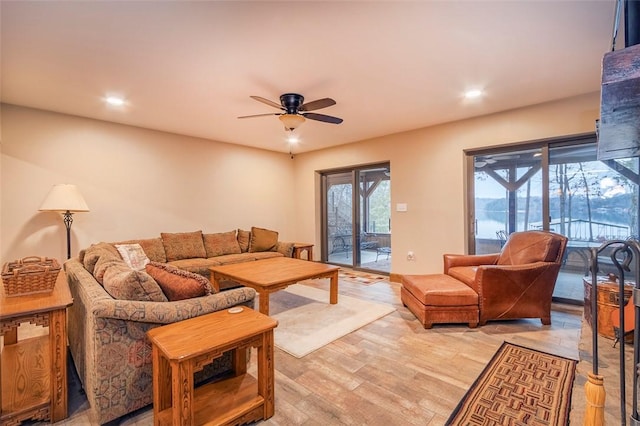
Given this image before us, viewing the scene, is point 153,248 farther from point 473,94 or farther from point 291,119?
point 473,94

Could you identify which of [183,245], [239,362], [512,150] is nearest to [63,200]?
[183,245]

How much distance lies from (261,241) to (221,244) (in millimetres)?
723

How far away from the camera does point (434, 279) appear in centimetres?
339

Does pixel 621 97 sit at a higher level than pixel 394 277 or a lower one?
higher

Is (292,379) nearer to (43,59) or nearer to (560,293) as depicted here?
(43,59)

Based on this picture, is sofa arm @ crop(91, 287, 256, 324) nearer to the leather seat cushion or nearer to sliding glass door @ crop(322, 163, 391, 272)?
the leather seat cushion

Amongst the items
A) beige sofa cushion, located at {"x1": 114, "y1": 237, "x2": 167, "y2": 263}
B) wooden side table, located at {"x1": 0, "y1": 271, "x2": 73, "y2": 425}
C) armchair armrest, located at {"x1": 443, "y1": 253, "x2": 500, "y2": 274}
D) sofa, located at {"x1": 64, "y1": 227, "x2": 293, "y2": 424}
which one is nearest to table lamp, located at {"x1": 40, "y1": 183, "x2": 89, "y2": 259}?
beige sofa cushion, located at {"x1": 114, "y1": 237, "x2": 167, "y2": 263}

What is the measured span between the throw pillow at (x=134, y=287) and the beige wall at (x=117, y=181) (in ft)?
9.35

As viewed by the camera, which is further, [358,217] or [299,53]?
[358,217]

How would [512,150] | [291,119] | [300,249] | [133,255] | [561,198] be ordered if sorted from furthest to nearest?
[300,249]
[512,150]
[133,255]
[561,198]
[291,119]

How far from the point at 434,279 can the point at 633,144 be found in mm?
2256

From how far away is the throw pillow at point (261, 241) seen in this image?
5.36 meters

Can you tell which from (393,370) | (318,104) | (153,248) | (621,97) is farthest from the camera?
(153,248)

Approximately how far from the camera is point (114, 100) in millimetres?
3404
